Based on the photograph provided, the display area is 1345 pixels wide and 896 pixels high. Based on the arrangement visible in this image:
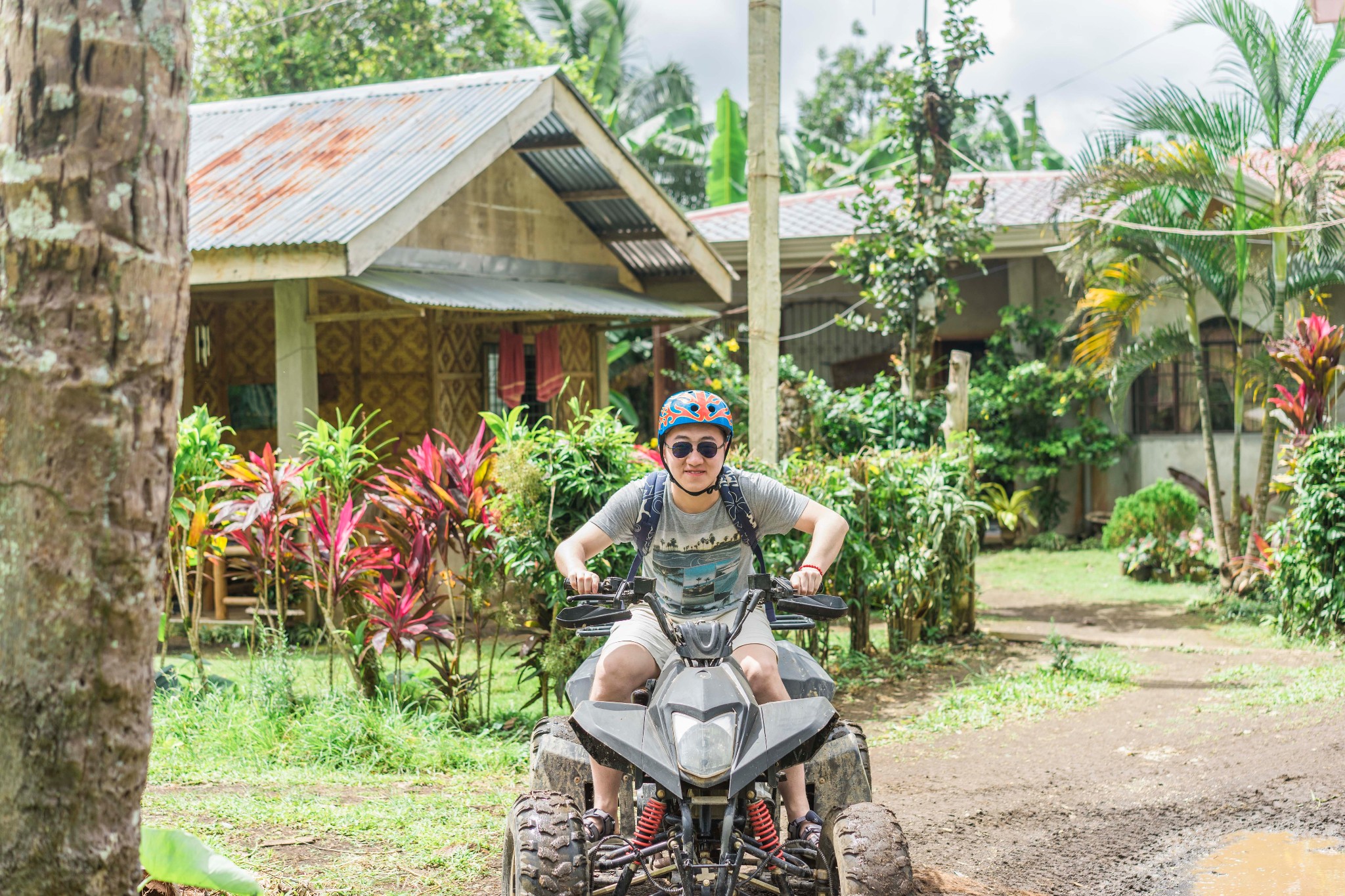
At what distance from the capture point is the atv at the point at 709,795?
11.5 feet

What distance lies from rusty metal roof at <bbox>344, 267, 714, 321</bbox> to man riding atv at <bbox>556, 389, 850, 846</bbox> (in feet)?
18.9

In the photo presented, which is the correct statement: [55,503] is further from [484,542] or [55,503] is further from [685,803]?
[484,542]

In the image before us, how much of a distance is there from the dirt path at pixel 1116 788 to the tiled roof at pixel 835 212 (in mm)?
8987

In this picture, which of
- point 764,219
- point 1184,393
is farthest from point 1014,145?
point 764,219

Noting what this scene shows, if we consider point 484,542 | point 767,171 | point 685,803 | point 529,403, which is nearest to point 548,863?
point 685,803

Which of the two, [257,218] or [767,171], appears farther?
[257,218]

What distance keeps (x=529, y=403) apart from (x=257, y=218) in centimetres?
453

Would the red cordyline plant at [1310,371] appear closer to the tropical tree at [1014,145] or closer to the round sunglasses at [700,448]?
the round sunglasses at [700,448]

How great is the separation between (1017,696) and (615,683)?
482 centimetres

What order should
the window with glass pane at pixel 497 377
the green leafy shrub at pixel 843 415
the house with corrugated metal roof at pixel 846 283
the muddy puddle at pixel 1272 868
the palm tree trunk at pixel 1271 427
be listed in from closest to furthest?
the muddy puddle at pixel 1272 868 → the palm tree trunk at pixel 1271 427 → the green leafy shrub at pixel 843 415 → the window with glass pane at pixel 497 377 → the house with corrugated metal roof at pixel 846 283

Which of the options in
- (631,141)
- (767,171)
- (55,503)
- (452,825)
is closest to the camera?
(55,503)

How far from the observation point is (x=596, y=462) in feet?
23.3

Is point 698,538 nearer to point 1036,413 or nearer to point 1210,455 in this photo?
point 1210,455

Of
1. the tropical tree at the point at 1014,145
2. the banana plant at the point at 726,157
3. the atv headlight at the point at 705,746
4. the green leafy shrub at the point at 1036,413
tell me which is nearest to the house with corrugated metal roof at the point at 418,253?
the green leafy shrub at the point at 1036,413
